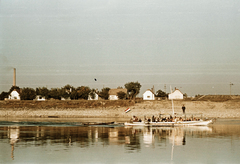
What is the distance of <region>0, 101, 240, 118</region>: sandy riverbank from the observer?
348 feet

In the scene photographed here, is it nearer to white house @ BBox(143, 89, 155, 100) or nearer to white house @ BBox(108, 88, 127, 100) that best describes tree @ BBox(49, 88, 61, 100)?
white house @ BBox(108, 88, 127, 100)

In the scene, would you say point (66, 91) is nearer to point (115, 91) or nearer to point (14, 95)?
point (115, 91)

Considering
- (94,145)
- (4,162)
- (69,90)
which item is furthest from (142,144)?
(69,90)

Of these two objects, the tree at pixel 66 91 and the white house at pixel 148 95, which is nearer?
the white house at pixel 148 95

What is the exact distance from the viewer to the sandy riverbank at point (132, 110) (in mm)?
106125

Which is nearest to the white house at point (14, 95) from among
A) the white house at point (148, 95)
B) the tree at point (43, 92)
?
the tree at point (43, 92)

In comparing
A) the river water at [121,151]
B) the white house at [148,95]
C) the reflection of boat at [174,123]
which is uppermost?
the white house at [148,95]

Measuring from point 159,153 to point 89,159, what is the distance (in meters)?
7.64

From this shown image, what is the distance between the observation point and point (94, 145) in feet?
131

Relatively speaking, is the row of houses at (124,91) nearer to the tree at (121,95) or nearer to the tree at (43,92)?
the tree at (43,92)

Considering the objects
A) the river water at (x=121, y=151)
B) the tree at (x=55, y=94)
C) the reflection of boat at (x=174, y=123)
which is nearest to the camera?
the river water at (x=121, y=151)

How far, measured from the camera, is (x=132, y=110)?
112m

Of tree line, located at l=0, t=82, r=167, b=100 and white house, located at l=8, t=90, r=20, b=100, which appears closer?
tree line, located at l=0, t=82, r=167, b=100

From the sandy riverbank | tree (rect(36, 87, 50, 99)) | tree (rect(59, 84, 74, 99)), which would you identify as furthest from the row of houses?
the sandy riverbank
